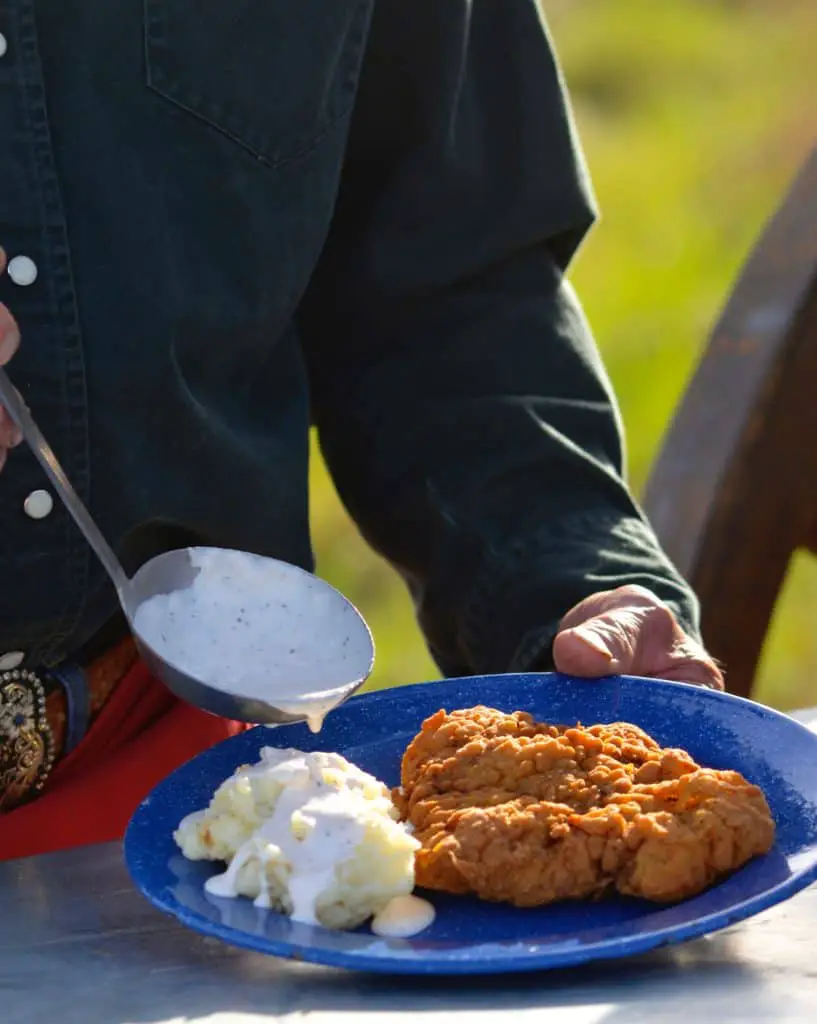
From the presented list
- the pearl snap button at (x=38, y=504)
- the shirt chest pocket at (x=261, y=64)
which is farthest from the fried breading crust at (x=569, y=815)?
the shirt chest pocket at (x=261, y=64)

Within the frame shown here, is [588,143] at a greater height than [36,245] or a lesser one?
lesser

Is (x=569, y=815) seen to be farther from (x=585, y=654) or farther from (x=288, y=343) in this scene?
(x=288, y=343)

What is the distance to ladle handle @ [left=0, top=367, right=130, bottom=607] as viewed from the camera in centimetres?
109

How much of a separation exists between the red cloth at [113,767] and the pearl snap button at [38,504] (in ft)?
0.70

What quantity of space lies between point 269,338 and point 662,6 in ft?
18.1

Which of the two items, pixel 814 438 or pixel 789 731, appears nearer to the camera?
pixel 789 731

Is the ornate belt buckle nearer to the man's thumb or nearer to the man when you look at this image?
the man

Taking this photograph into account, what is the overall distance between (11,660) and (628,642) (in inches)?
18.4

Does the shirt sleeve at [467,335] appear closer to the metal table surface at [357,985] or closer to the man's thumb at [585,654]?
the man's thumb at [585,654]

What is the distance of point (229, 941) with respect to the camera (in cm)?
90

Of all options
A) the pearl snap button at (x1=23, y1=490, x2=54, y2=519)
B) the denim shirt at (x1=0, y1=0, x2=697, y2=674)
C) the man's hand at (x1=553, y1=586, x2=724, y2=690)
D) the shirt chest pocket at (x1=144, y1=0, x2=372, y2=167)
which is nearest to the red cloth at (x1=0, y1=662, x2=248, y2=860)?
the denim shirt at (x1=0, y1=0, x2=697, y2=674)

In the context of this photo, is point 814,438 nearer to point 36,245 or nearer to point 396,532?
point 396,532

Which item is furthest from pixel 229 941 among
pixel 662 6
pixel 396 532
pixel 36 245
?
pixel 662 6

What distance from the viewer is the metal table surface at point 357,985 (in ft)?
2.76
